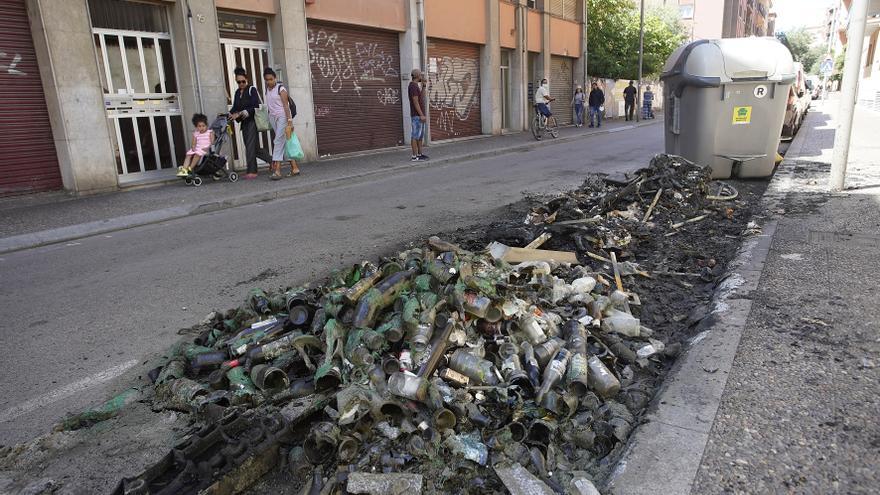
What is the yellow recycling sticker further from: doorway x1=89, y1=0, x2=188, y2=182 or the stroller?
doorway x1=89, y1=0, x2=188, y2=182

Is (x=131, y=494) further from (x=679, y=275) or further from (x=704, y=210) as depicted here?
(x=704, y=210)

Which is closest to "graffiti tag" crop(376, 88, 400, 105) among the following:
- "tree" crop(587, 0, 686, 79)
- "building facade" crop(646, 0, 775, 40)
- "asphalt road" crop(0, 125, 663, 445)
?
"asphalt road" crop(0, 125, 663, 445)

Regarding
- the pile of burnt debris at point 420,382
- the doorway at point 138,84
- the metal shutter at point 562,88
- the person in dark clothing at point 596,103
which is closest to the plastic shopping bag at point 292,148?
the doorway at point 138,84

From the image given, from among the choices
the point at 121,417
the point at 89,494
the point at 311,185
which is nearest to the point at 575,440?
the point at 89,494

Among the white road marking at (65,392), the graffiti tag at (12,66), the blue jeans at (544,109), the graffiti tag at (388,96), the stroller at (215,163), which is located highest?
the graffiti tag at (12,66)

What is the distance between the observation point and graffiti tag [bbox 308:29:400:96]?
14547 millimetres

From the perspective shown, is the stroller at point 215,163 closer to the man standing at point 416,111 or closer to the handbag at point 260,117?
the handbag at point 260,117

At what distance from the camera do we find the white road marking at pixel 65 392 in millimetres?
3123

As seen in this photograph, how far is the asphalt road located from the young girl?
253cm

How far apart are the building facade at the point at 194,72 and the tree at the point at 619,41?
1574 centimetres

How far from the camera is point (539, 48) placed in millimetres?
25484

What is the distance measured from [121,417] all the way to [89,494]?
0.63 metres

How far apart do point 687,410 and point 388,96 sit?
51.1ft

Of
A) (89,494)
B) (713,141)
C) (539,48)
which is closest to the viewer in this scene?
(89,494)
